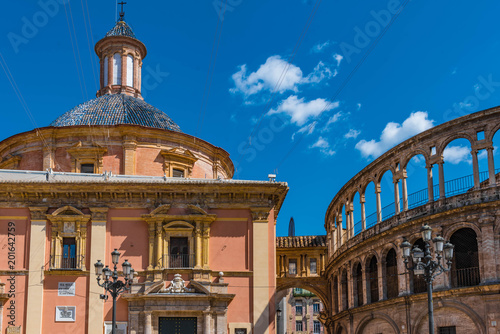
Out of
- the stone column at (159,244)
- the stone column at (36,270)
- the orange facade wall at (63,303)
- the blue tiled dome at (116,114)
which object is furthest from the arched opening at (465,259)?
the stone column at (36,270)

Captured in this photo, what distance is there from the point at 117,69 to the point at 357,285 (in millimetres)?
17552

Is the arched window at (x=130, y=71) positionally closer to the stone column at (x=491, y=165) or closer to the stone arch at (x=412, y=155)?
the stone arch at (x=412, y=155)

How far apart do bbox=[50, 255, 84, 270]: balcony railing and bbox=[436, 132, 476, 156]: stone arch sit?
1590cm

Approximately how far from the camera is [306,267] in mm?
43781

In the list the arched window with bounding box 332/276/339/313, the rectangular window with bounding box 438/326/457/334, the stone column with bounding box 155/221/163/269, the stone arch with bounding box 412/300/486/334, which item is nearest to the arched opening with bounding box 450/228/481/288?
the stone arch with bounding box 412/300/486/334

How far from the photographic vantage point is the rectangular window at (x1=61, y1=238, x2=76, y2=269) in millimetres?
26719

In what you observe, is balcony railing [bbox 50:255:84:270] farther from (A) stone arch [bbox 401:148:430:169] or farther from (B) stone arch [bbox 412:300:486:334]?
(A) stone arch [bbox 401:148:430:169]

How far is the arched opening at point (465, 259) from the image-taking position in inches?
1123

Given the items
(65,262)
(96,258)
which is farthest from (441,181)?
(65,262)

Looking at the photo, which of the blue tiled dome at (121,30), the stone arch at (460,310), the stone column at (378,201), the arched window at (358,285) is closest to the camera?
the stone arch at (460,310)

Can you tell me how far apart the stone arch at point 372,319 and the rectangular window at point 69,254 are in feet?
48.3

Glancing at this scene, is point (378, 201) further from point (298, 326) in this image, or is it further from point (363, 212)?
point (298, 326)

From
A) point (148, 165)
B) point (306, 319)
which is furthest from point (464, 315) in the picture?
point (306, 319)

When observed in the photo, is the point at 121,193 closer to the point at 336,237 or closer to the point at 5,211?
the point at 5,211
